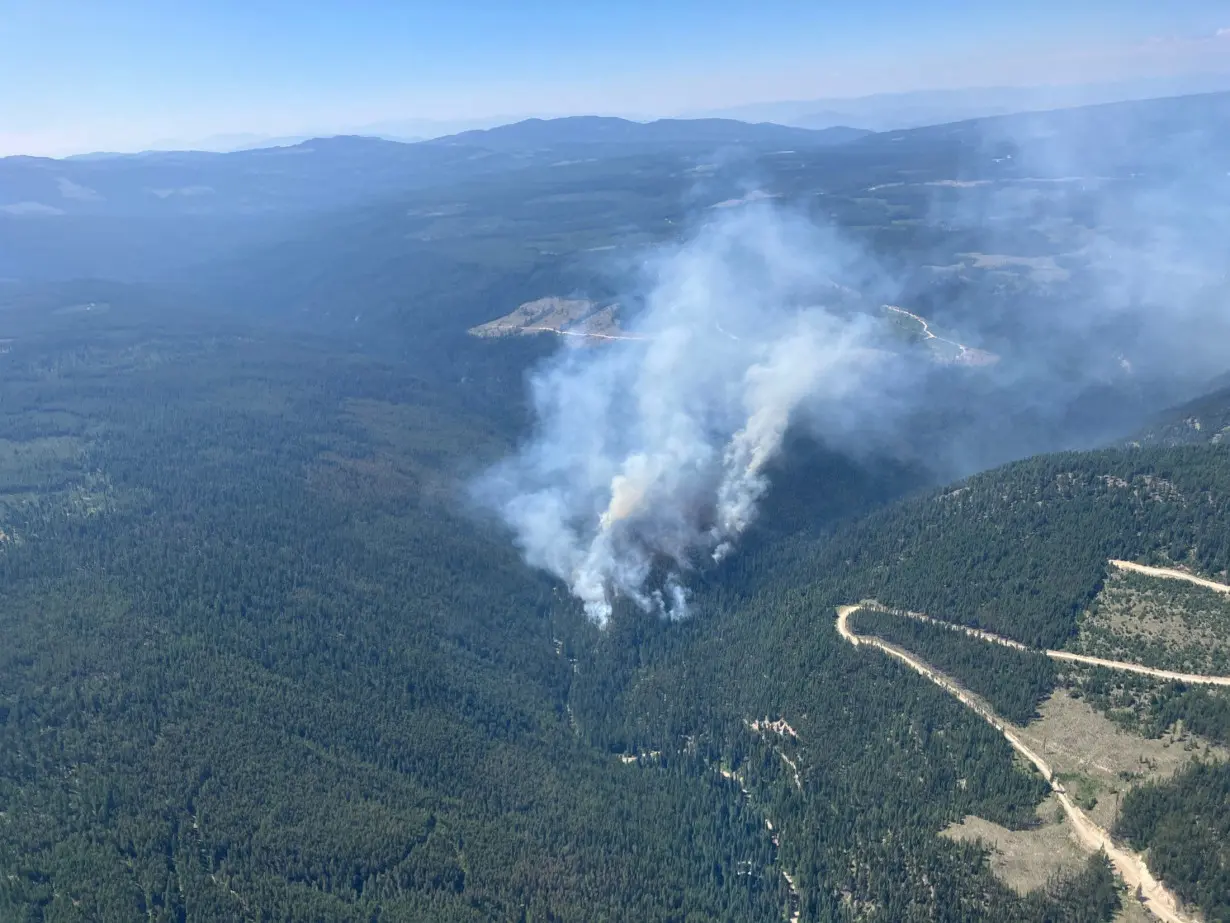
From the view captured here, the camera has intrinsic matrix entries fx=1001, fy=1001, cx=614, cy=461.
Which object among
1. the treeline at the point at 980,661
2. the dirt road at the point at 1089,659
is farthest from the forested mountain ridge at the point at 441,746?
the dirt road at the point at 1089,659

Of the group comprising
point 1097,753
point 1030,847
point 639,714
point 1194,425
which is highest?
point 1194,425

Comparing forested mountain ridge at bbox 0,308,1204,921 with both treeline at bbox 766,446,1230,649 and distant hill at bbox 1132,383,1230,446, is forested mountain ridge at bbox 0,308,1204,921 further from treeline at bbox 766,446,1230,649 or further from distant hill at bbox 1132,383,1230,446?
distant hill at bbox 1132,383,1230,446

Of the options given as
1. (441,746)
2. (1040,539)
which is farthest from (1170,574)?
(441,746)

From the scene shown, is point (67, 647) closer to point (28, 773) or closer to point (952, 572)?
point (28, 773)

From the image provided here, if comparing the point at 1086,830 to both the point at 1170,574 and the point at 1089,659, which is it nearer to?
the point at 1089,659

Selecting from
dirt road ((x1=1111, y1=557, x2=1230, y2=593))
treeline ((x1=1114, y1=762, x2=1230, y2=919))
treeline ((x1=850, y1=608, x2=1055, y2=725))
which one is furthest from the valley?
dirt road ((x1=1111, y1=557, x2=1230, y2=593))
